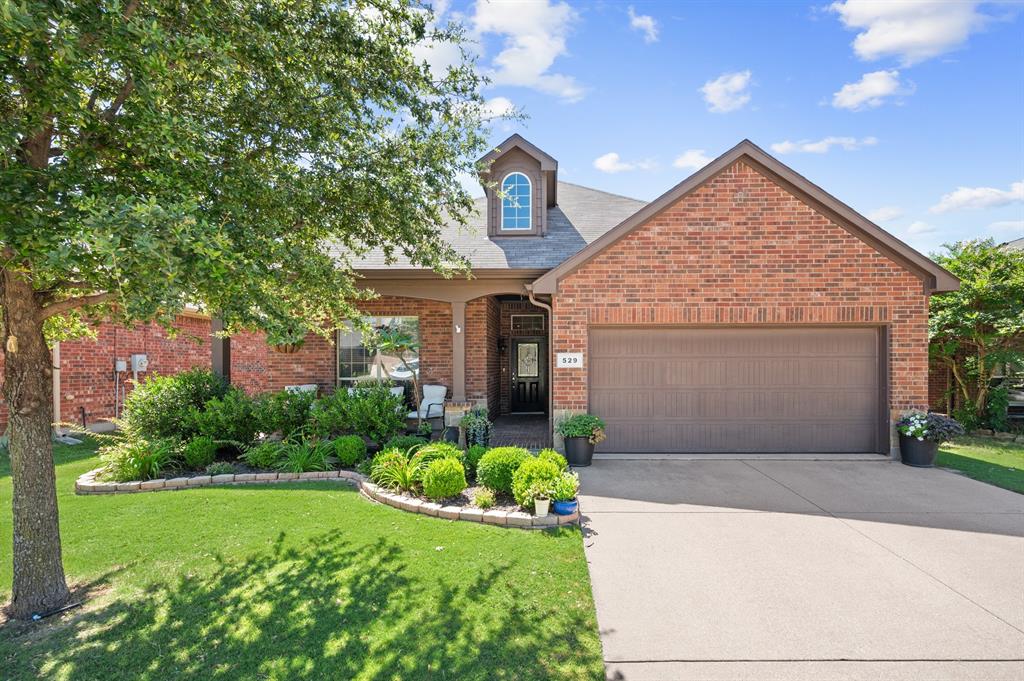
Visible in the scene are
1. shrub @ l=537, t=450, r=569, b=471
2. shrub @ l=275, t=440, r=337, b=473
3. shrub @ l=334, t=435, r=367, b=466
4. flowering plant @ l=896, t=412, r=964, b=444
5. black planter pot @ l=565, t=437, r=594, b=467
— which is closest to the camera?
shrub @ l=537, t=450, r=569, b=471

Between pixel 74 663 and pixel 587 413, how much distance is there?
6567mm

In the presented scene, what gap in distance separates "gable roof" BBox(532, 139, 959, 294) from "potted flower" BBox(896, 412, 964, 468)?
2159 millimetres

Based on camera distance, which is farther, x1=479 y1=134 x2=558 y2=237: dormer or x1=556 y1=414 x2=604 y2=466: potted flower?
x1=479 y1=134 x2=558 y2=237: dormer

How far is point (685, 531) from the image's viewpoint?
493 centimetres

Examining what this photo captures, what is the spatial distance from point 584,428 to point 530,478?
250 centimetres

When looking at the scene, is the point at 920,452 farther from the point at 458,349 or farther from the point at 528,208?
the point at 528,208

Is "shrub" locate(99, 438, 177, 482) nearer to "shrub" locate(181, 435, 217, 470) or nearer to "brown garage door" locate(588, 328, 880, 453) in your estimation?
"shrub" locate(181, 435, 217, 470)

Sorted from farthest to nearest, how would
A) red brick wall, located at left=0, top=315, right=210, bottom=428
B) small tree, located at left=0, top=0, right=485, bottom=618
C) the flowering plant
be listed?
red brick wall, located at left=0, top=315, right=210, bottom=428 < the flowering plant < small tree, located at left=0, top=0, right=485, bottom=618

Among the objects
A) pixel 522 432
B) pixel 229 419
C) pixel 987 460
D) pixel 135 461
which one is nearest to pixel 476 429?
pixel 522 432

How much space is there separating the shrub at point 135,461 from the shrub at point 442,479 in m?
4.18

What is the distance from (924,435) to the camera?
7465mm

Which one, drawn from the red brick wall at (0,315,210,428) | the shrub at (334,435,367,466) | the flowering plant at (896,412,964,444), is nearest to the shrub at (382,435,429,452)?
the shrub at (334,435,367,466)

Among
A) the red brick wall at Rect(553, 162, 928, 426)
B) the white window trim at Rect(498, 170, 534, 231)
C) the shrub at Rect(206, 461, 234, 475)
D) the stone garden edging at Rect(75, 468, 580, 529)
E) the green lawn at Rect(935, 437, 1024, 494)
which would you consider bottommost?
the green lawn at Rect(935, 437, 1024, 494)

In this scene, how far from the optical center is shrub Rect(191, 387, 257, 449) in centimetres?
763
